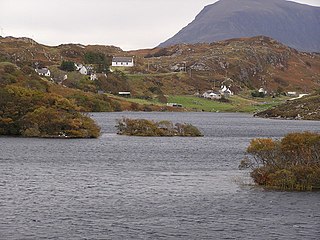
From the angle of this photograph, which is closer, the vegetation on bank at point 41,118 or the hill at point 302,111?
the vegetation on bank at point 41,118

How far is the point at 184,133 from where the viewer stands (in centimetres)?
11444

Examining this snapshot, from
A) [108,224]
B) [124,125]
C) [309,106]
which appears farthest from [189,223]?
[309,106]

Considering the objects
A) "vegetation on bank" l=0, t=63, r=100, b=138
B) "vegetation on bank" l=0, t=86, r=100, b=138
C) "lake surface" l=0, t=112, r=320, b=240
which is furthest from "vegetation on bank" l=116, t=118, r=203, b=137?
"lake surface" l=0, t=112, r=320, b=240

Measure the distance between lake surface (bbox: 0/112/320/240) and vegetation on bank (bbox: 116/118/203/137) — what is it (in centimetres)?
2917

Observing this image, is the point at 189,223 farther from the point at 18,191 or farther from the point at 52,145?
the point at 52,145

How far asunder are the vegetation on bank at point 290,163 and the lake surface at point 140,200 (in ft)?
5.66

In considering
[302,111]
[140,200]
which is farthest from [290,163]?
[302,111]

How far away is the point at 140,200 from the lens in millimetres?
47406

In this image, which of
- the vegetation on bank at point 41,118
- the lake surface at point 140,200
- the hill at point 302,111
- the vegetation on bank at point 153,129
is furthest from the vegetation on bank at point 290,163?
the hill at point 302,111

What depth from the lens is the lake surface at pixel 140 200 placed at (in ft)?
123

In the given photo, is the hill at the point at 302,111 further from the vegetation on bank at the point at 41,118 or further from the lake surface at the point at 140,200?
the lake surface at the point at 140,200

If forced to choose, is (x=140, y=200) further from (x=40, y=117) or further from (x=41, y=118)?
(x=41, y=118)

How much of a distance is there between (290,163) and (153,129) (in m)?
59.0

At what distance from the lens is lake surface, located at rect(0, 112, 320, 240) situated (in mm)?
37500
